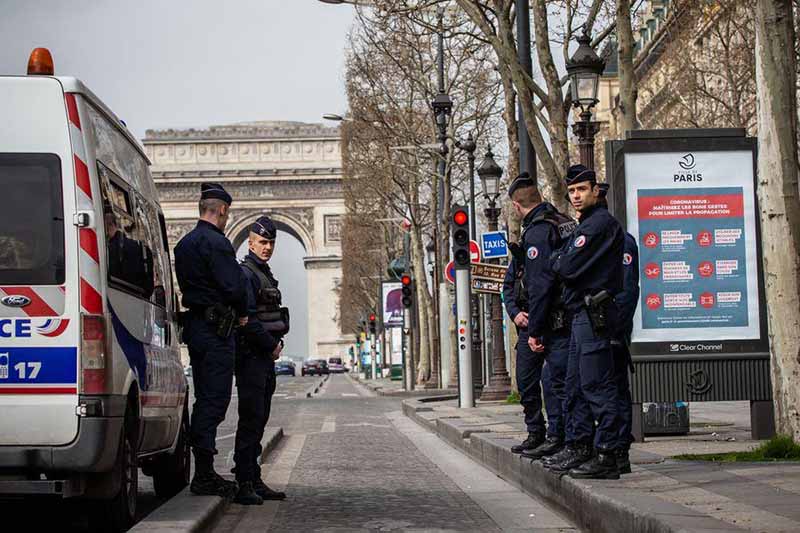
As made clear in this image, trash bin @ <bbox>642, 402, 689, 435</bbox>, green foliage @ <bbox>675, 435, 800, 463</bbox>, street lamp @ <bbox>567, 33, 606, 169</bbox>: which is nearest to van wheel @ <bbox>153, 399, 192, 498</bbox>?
green foliage @ <bbox>675, 435, 800, 463</bbox>

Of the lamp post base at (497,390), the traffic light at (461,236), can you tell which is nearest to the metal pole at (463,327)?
the traffic light at (461,236)

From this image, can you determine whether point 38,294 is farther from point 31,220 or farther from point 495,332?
point 495,332

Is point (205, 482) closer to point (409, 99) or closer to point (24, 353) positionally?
point (24, 353)

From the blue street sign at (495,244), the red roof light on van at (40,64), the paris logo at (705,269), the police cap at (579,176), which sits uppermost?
the blue street sign at (495,244)

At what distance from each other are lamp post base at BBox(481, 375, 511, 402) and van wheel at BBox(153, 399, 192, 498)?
16314mm

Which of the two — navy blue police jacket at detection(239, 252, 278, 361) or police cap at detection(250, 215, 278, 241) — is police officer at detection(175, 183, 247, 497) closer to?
navy blue police jacket at detection(239, 252, 278, 361)

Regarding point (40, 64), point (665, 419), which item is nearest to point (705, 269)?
point (665, 419)

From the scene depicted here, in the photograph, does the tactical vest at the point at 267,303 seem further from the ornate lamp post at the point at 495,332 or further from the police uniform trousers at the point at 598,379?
the ornate lamp post at the point at 495,332

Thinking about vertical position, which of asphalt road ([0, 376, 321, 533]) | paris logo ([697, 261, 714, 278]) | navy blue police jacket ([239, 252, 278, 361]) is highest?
paris logo ([697, 261, 714, 278])

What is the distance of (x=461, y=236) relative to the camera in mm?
23031

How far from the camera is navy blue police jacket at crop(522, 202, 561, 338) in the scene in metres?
9.51

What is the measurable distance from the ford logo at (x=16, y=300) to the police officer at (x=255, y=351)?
2303 mm

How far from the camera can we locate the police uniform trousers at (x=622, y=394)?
28.4ft

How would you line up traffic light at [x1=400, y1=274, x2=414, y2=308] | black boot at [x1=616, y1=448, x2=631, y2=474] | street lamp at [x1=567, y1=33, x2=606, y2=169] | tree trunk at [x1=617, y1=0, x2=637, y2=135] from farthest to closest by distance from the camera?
1. traffic light at [x1=400, y1=274, x2=414, y2=308]
2. tree trunk at [x1=617, y1=0, x2=637, y2=135]
3. street lamp at [x1=567, y1=33, x2=606, y2=169]
4. black boot at [x1=616, y1=448, x2=631, y2=474]
